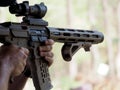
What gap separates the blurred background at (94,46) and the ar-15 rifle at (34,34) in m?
5.15

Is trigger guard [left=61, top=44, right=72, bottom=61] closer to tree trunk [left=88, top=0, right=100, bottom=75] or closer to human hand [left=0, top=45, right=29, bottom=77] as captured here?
human hand [left=0, top=45, right=29, bottom=77]

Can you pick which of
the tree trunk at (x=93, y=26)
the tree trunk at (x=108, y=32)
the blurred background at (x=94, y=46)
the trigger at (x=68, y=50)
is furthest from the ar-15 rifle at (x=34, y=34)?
the tree trunk at (x=108, y=32)

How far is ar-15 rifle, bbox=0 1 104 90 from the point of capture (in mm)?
1465

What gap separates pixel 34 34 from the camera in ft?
5.17

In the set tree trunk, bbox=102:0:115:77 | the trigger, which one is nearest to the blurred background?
tree trunk, bbox=102:0:115:77

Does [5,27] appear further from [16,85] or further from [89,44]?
[89,44]

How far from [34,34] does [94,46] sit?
18.4 feet

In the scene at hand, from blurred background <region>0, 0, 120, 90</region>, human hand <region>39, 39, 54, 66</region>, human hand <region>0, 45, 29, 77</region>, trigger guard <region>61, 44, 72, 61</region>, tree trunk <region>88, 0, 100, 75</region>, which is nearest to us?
human hand <region>0, 45, 29, 77</region>

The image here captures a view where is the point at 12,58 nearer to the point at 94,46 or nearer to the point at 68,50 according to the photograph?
the point at 68,50

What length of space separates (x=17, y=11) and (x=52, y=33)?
0.19m

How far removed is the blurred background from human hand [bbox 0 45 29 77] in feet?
17.8

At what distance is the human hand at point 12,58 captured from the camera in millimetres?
1386

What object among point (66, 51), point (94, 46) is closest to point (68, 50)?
point (66, 51)

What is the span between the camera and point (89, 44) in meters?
1.91
